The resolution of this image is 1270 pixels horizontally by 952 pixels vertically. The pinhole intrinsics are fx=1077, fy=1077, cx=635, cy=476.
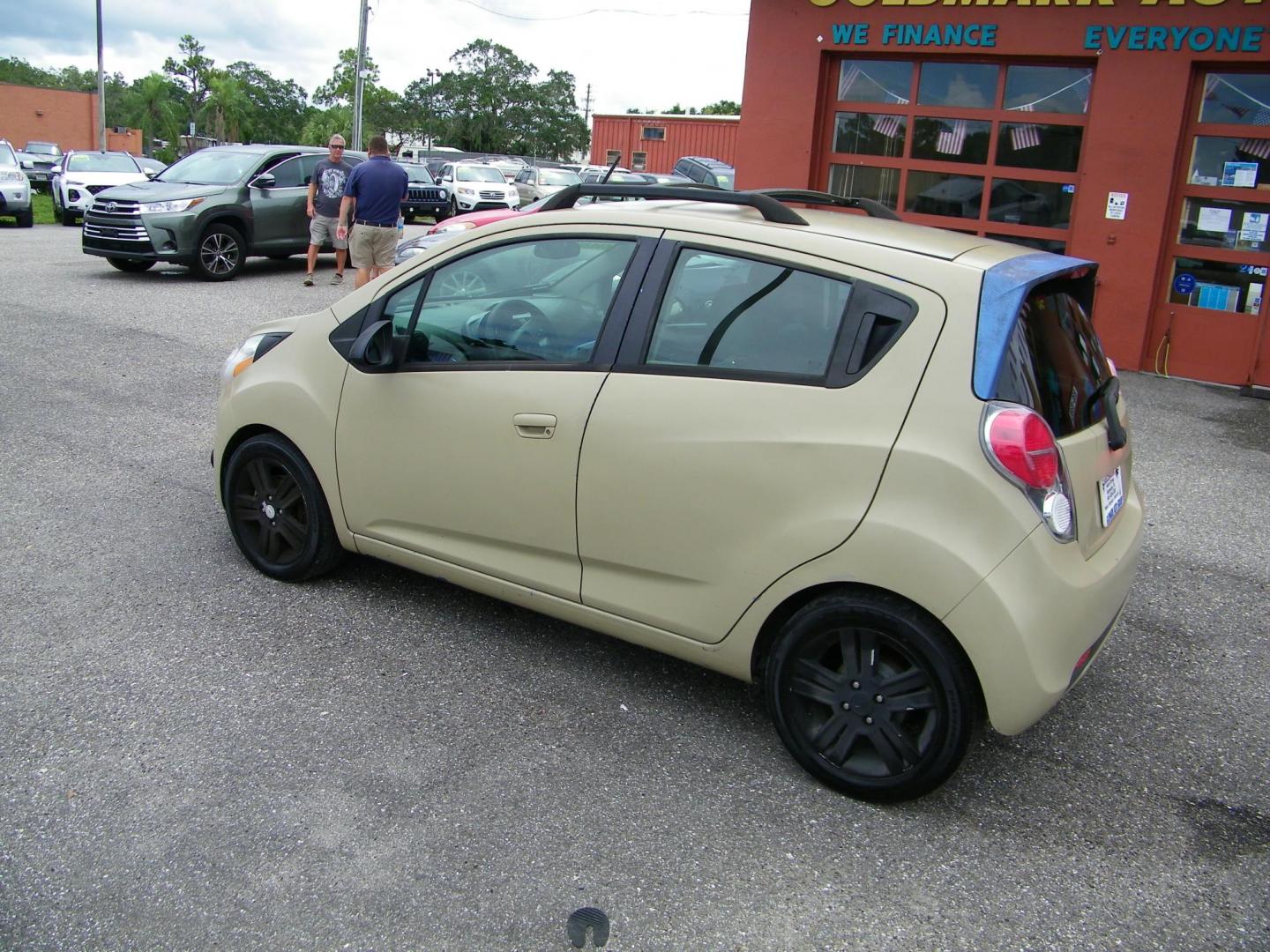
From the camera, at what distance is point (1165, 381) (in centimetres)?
1006

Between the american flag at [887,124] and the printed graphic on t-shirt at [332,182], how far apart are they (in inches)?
258

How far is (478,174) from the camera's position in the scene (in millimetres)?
28094

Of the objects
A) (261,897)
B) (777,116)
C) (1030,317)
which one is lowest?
(261,897)

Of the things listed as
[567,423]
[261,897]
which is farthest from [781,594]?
[261,897]

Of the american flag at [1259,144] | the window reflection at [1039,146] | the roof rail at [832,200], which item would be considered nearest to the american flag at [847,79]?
the window reflection at [1039,146]

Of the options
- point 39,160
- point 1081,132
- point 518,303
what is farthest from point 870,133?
point 39,160

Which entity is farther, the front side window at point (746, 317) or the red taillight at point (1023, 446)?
the front side window at point (746, 317)

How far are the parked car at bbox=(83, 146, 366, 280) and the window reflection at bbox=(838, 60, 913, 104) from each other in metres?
6.76

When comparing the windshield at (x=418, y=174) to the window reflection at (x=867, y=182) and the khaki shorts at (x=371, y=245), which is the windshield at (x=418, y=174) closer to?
the khaki shorts at (x=371, y=245)

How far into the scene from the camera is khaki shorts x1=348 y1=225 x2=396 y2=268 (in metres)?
11.6

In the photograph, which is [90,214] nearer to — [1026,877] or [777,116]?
[777,116]

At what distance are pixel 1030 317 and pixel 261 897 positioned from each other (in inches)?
102

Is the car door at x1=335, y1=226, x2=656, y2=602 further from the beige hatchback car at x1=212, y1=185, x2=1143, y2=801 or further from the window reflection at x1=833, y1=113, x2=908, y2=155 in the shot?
the window reflection at x1=833, y1=113, x2=908, y2=155

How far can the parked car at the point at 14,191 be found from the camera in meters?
19.9
